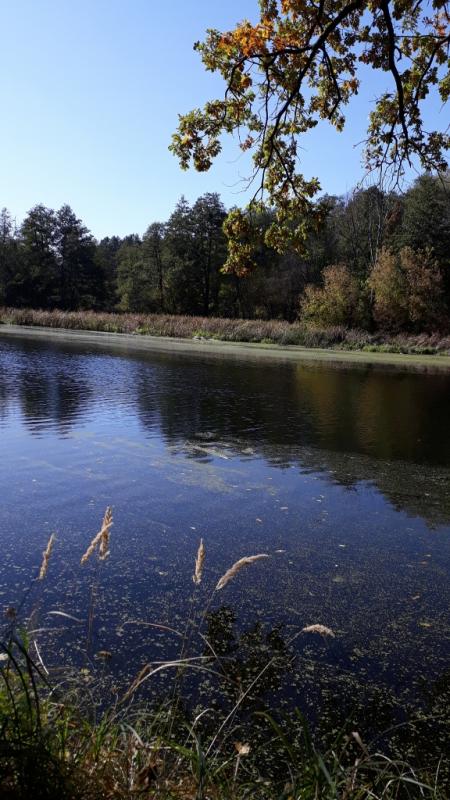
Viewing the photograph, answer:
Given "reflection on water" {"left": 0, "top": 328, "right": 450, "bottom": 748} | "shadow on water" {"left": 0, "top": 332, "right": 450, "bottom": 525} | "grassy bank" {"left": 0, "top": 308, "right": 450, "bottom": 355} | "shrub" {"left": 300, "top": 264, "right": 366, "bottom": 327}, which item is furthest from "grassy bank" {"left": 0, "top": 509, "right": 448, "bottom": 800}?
"shrub" {"left": 300, "top": 264, "right": 366, "bottom": 327}

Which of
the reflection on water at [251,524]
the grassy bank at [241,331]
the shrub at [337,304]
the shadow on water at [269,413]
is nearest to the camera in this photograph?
the reflection on water at [251,524]

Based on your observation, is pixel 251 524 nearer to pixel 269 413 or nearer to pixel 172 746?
pixel 172 746

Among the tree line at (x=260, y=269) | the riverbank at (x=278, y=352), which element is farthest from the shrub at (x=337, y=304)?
the riverbank at (x=278, y=352)

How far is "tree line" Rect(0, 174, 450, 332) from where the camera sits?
41594 mm

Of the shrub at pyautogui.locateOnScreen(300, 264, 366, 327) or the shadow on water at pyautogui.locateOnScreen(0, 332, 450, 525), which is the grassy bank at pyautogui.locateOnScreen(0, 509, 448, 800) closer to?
the shadow on water at pyautogui.locateOnScreen(0, 332, 450, 525)

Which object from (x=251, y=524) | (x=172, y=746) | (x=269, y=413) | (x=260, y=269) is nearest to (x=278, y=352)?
(x=269, y=413)

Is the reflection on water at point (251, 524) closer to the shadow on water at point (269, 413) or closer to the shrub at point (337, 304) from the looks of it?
the shadow on water at point (269, 413)

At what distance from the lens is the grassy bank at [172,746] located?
5.68 ft

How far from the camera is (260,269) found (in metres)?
59.9

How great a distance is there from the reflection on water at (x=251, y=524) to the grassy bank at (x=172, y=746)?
190mm

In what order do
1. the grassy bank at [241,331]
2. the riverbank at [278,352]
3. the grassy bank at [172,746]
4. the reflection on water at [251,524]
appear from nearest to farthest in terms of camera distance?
the grassy bank at [172,746]
the reflection on water at [251,524]
the riverbank at [278,352]
the grassy bank at [241,331]

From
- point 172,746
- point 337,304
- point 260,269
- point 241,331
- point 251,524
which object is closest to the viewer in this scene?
point 172,746

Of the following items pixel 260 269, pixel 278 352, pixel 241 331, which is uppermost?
pixel 260 269

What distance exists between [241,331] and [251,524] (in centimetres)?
2963
